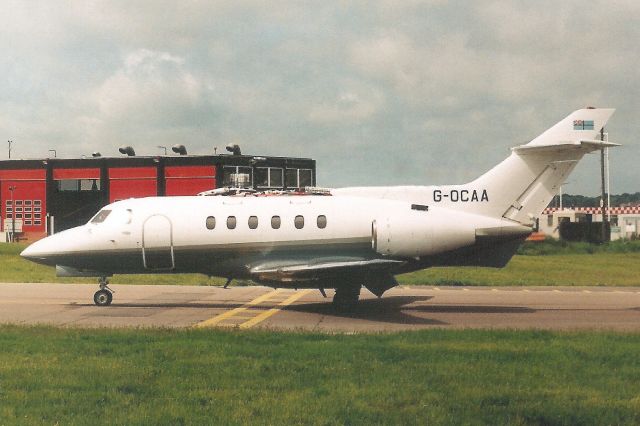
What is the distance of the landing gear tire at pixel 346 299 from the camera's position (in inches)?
730

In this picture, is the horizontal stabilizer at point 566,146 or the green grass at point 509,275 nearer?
the horizontal stabilizer at point 566,146

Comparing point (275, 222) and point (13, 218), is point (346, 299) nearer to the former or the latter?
point (275, 222)

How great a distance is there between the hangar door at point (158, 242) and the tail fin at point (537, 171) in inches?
344

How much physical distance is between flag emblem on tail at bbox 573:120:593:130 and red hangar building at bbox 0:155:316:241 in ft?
136

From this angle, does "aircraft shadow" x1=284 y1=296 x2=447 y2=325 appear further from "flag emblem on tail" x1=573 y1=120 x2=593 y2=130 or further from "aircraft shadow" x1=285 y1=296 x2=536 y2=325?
"flag emblem on tail" x1=573 y1=120 x2=593 y2=130

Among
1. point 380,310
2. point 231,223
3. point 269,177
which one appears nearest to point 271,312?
point 231,223

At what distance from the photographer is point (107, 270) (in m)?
19.0

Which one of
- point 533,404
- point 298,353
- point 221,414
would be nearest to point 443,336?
point 298,353

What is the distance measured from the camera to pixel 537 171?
19.0 m

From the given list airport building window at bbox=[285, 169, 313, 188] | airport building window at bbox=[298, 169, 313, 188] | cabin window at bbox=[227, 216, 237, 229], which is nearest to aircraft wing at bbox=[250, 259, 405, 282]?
cabin window at bbox=[227, 216, 237, 229]

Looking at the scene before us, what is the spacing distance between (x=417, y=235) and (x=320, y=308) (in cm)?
366

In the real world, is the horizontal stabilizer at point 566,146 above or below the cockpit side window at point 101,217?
above

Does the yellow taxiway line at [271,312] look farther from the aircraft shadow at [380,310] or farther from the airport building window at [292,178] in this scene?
the airport building window at [292,178]

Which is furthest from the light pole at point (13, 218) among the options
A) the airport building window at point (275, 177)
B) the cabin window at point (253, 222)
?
the cabin window at point (253, 222)
